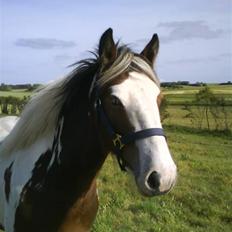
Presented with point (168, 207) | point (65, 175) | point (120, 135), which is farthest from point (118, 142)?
point (168, 207)

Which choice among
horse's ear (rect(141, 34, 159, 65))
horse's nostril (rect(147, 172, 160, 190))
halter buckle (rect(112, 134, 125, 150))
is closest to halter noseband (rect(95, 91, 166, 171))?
halter buckle (rect(112, 134, 125, 150))

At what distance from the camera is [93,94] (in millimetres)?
2980

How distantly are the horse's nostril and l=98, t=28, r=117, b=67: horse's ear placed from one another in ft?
2.93

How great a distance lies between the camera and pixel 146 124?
2.58m

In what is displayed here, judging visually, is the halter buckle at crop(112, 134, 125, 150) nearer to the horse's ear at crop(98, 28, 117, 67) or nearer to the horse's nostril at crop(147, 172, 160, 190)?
the horse's nostril at crop(147, 172, 160, 190)

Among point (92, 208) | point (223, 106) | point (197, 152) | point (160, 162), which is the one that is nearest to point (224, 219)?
point (92, 208)

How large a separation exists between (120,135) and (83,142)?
1.44ft

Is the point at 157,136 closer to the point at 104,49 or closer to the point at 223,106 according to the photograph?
the point at 104,49

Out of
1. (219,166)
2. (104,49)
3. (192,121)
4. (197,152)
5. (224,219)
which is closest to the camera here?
(104,49)

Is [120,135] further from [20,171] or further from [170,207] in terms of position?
[170,207]

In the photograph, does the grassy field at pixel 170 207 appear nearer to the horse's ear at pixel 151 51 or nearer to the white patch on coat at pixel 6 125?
the white patch on coat at pixel 6 125

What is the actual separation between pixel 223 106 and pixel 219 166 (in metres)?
22.2

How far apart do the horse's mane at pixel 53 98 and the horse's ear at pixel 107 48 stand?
2.1 inches

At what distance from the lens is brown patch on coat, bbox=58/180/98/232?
3.19 meters
